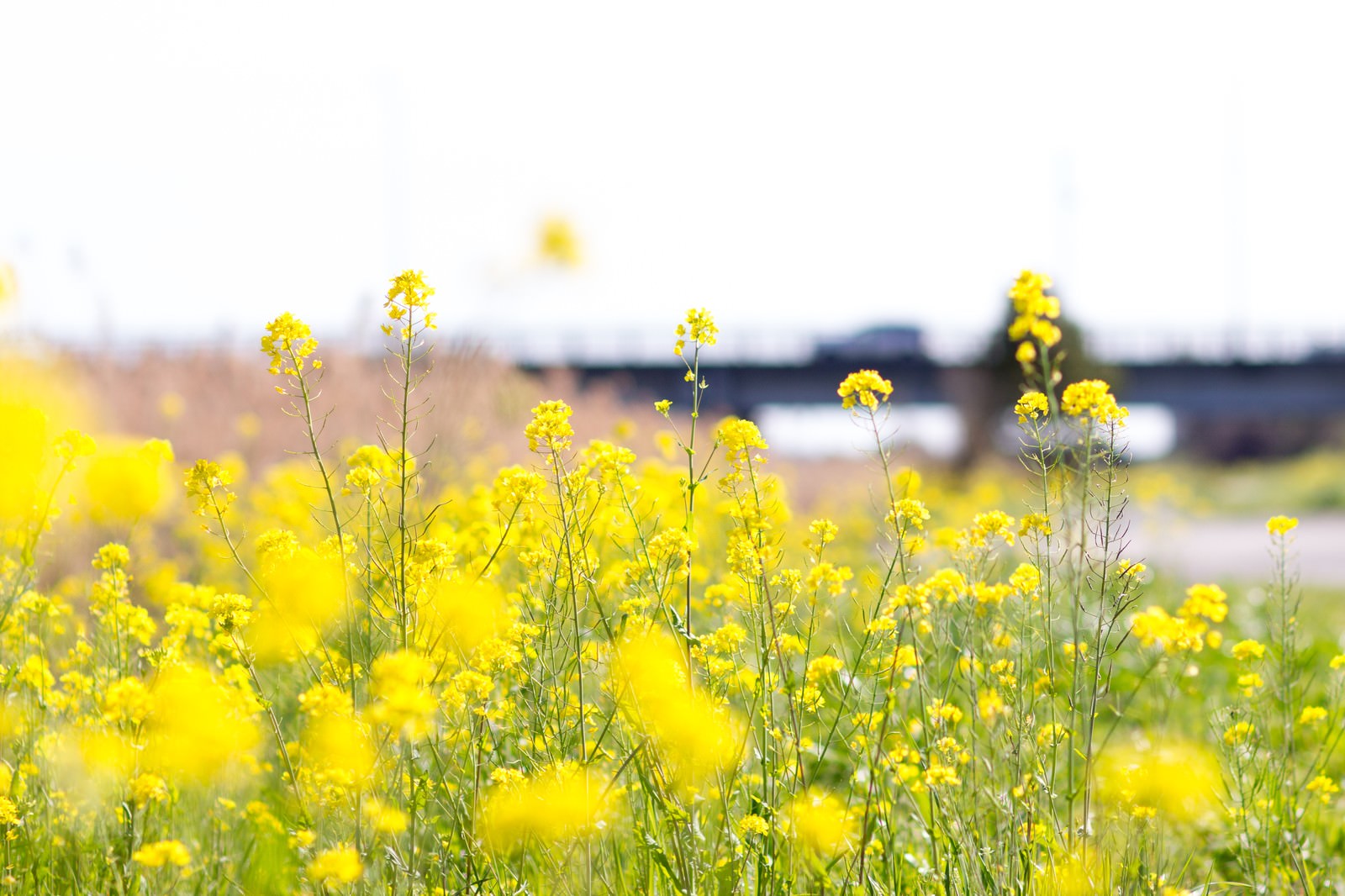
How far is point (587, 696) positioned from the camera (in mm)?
3383

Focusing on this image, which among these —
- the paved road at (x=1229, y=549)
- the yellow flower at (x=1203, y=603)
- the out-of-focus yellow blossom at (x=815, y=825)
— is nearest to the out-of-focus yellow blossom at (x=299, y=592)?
the out-of-focus yellow blossom at (x=815, y=825)

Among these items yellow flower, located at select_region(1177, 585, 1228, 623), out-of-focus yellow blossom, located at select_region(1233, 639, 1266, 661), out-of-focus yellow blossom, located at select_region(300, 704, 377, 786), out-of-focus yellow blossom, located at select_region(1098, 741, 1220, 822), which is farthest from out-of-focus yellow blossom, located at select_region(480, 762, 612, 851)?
out-of-focus yellow blossom, located at select_region(1233, 639, 1266, 661)

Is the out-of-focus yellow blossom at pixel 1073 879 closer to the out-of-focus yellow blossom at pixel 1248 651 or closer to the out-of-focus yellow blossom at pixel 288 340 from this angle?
the out-of-focus yellow blossom at pixel 1248 651

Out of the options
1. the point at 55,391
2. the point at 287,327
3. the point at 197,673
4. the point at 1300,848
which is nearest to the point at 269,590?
the point at 197,673

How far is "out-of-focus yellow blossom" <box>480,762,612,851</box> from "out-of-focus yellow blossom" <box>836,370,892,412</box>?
95cm

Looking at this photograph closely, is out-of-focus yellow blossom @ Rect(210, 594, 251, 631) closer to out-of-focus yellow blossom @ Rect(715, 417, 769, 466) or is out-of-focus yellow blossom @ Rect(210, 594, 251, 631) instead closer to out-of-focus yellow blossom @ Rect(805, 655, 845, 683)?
out-of-focus yellow blossom @ Rect(715, 417, 769, 466)

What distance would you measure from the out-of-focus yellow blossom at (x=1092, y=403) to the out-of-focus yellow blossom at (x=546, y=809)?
119cm

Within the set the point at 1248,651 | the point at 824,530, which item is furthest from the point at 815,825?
the point at 1248,651

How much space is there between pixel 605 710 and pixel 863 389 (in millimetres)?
1113

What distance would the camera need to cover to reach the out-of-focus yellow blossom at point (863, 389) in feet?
7.60

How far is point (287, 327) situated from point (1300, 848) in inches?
109

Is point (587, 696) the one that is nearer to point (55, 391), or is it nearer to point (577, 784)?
point (577, 784)

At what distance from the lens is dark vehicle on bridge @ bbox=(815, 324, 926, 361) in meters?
31.3

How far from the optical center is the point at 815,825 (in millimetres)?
2119
